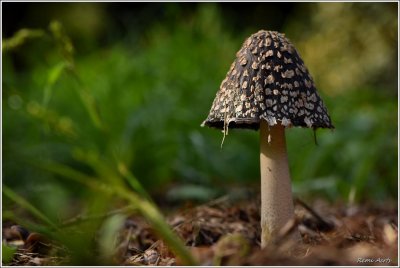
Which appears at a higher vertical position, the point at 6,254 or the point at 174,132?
the point at 174,132

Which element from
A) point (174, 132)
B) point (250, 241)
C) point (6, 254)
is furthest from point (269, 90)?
point (174, 132)

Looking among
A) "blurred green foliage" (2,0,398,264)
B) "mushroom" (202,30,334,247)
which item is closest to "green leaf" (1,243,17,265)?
"mushroom" (202,30,334,247)

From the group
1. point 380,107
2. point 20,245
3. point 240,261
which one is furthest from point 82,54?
point 240,261

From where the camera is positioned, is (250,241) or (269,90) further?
(250,241)

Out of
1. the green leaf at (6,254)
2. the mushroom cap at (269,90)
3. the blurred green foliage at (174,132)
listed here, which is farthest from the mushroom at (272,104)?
the blurred green foliage at (174,132)

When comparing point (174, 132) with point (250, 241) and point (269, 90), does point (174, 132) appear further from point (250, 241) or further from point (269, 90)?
point (269, 90)

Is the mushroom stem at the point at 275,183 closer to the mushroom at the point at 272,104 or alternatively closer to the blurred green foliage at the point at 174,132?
the mushroom at the point at 272,104
